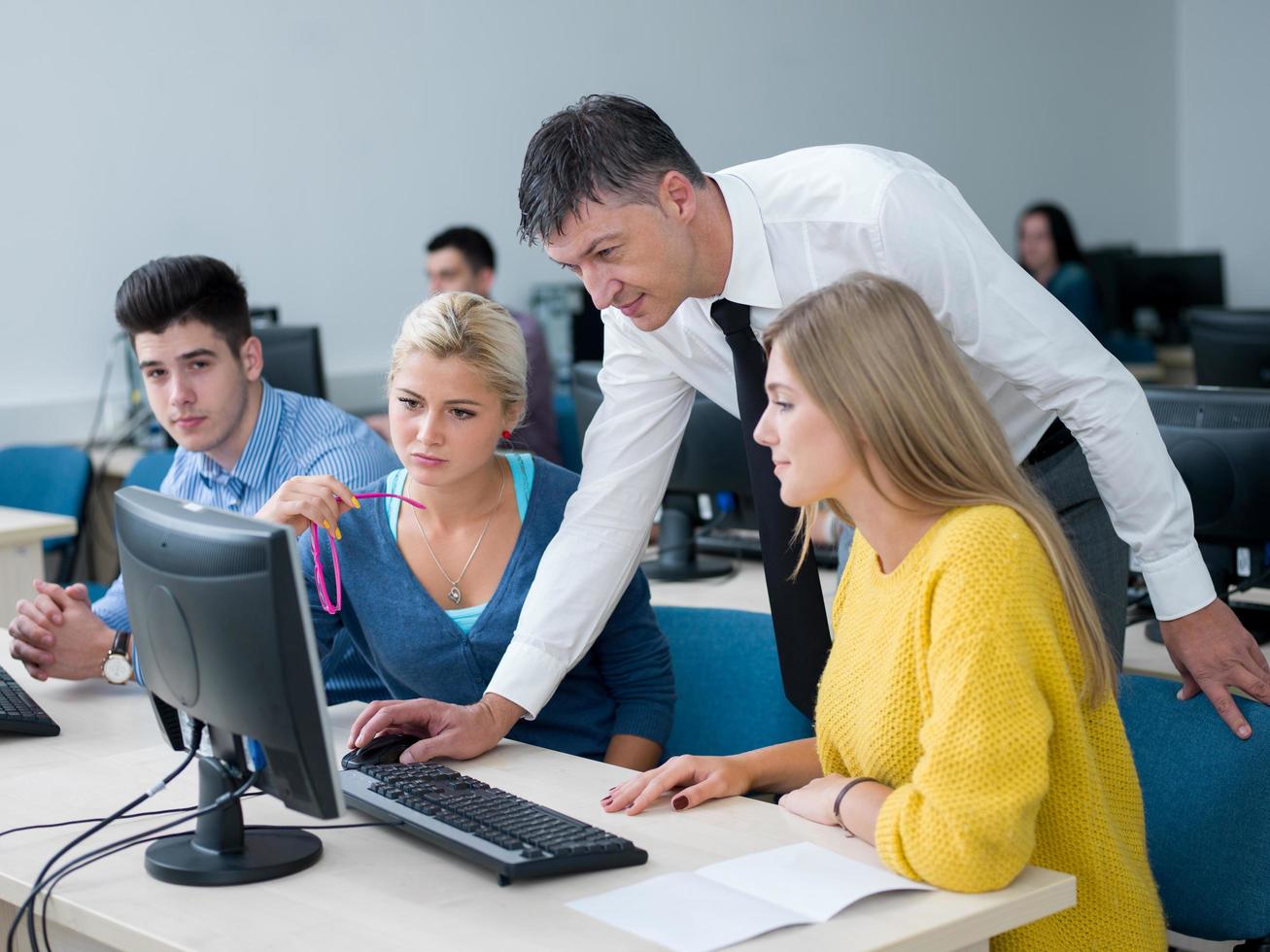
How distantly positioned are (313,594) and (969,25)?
5964 millimetres

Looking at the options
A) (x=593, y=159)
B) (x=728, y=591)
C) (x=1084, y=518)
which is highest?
(x=593, y=159)

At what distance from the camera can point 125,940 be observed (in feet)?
3.92

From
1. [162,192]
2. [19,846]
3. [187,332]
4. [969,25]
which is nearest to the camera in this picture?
[19,846]

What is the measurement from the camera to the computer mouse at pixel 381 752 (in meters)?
1.57

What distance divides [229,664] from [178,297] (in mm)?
1301

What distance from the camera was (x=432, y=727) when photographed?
1.65 meters

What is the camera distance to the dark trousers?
68.9 inches

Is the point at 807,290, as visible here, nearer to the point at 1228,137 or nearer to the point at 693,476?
the point at 693,476

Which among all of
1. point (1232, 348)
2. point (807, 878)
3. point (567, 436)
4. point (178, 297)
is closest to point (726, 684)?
point (807, 878)

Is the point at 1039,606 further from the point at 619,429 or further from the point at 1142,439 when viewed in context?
the point at 619,429

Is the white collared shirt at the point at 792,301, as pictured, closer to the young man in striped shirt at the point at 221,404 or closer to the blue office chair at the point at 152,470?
the young man in striped shirt at the point at 221,404

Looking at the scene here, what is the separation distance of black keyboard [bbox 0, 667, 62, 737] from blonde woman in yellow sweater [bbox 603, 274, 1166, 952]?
78cm

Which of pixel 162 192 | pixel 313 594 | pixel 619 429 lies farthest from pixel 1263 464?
pixel 162 192

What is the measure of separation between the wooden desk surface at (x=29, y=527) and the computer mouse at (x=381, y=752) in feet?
6.57
